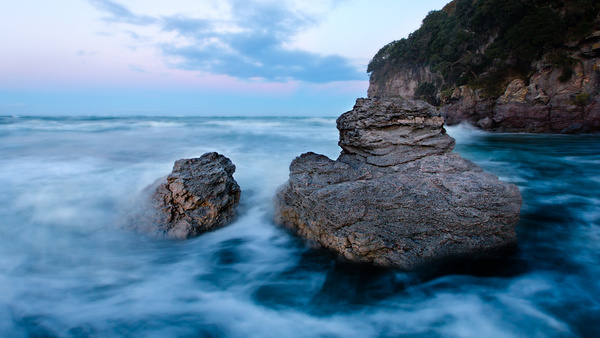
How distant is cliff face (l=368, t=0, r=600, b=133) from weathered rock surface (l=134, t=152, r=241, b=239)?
1977cm

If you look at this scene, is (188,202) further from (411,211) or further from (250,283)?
(411,211)

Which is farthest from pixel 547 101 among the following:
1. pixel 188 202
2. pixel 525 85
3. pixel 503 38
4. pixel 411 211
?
pixel 188 202

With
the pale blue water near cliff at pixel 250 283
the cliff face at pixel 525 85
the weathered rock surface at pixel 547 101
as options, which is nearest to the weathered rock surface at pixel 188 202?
the pale blue water near cliff at pixel 250 283

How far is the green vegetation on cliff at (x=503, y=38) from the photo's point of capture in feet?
58.7

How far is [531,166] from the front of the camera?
35.9 feet

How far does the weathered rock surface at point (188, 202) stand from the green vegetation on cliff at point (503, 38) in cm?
2173

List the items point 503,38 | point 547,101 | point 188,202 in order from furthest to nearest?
point 503,38
point 547,101
point 188,202

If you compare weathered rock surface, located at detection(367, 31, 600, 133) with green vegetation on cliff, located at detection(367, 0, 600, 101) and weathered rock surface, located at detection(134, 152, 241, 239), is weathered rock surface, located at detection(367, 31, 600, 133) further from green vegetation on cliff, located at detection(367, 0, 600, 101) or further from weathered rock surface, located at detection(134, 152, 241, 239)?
weathered rock surface, located at detection(134, 152, 241, 239)

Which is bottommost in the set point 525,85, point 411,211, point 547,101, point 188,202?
point 188,202

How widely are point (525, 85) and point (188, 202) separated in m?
23.0

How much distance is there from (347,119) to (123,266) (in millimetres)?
4583

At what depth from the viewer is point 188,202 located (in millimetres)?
5363

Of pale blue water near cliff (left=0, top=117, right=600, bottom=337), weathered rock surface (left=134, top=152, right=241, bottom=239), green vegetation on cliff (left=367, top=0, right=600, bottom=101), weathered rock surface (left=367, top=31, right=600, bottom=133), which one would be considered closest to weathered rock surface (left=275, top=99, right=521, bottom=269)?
A: pale blue water near cliff (left=0, top=117, right=600, bottom=337)

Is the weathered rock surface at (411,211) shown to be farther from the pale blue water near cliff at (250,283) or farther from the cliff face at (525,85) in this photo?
the cliff face at (525,85)
